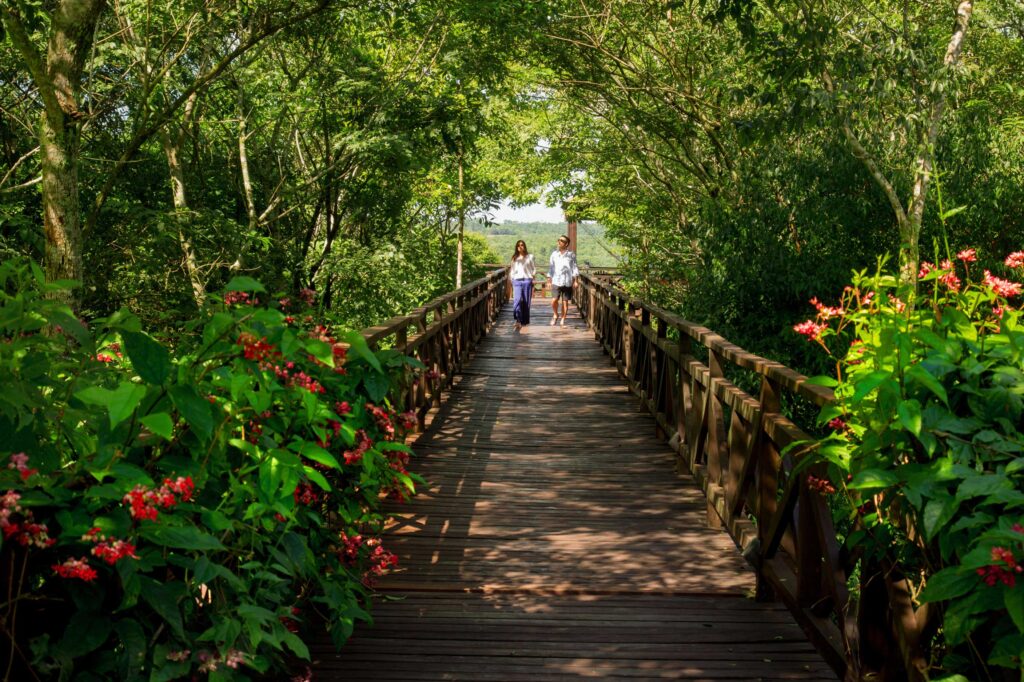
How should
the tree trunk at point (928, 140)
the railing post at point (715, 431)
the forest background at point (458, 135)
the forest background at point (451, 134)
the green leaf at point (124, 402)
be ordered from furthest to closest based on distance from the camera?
the tree trunk at point (928, 140) < the forest background at point (458, 135) < the forest background at point (451, 134) < the railing post at point (715, 431) < the green leaf at point (124, 402)

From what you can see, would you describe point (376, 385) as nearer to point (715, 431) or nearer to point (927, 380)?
point (927, 380)

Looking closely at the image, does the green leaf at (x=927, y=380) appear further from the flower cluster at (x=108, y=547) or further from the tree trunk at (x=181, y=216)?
the tree trunk at (x=181, y=216)

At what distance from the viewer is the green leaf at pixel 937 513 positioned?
2.29 metres

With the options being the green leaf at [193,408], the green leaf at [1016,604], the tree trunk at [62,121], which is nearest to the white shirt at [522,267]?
the tree trunk at [62,121]

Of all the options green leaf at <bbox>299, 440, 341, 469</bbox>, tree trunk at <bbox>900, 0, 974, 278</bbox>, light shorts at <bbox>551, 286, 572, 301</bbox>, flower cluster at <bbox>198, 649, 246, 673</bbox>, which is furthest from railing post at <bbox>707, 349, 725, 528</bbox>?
light shorts at <bbox>551, 286, 572, 301</bbox>

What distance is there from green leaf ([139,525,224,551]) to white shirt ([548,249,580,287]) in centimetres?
1609

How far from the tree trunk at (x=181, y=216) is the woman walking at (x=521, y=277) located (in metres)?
5.63

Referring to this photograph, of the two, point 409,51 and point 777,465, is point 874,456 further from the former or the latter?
point 409,51

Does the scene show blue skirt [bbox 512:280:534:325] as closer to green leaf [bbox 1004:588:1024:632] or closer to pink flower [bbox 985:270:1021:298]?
pink flower [bbox 985:270:1021:298]

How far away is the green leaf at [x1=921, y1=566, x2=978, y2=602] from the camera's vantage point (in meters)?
2.21

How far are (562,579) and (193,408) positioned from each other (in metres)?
2.92

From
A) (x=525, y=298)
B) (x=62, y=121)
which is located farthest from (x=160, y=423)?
(x=525, y=298)

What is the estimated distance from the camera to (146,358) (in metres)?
2.23

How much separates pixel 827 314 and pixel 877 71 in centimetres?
866
